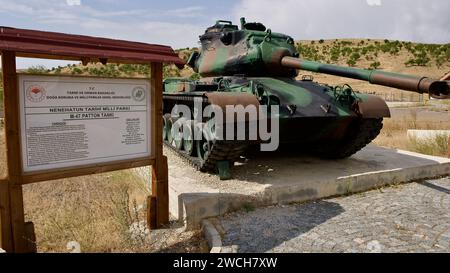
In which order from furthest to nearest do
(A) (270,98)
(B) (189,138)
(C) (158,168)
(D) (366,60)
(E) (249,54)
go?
(D) (366,60) → (E) (249,54) → (B) (189,138) → (A) (270,98) → (C) (158,168)

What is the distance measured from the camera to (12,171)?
3.38 metres

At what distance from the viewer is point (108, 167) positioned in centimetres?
395

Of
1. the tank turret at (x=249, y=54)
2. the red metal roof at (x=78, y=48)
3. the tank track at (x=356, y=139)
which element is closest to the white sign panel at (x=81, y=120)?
the red metal roof at (x=78, y=48)

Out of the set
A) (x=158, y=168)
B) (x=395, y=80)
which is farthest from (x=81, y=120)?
(x=395, y=80)

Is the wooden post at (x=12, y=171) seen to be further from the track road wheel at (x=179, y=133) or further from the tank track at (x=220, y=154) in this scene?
the track road wheel at (x=179, y=133)

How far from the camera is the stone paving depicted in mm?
3998

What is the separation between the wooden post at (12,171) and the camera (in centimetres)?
328

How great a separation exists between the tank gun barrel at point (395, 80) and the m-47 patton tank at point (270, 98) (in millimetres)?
10

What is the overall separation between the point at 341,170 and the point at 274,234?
101 inches

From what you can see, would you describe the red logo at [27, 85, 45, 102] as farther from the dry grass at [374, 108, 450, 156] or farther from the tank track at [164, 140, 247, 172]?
the dry grass at [374, 108, 450, 156]

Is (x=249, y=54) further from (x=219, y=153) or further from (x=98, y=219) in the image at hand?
(x=98, y=219)

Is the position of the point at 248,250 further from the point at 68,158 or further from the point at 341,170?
the point at 341,170

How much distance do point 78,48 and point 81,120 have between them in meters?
0.67

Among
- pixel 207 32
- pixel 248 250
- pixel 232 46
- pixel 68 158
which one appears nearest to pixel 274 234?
pixel 248 250
